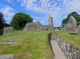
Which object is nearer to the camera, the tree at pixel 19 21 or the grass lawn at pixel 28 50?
the grass lawn at pixel 28 50

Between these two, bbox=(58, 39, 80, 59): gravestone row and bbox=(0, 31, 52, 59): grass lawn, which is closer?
bbox=(58, 39, 80, 59): gravestone row

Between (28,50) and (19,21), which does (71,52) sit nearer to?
(28,50)

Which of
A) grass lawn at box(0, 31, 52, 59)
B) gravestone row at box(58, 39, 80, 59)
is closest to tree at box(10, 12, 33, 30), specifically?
grass lawn at box(0, 31, 52, 59)

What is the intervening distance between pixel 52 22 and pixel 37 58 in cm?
4980

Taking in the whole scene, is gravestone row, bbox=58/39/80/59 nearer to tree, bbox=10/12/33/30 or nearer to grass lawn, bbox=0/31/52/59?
grass lawn, bbox=0/31/52/59

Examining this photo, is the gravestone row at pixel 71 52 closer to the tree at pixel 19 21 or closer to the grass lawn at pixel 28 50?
the grass lawn at pixel 28 50

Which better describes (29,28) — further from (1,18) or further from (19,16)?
(19,16)

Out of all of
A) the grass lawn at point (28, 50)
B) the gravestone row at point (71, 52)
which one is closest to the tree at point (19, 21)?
the grass lawn at point (28, 50)

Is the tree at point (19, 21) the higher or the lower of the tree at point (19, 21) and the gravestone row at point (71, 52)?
the higher

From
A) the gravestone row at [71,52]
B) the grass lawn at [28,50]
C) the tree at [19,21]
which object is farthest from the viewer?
the tree at [19,21]

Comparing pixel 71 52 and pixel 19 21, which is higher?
pixel 19 21

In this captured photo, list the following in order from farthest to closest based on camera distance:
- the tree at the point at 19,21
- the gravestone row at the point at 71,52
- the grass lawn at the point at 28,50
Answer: the tree at the point at 19,21, the grass lawn at the point at 28,50, the gravestone row at the point at 71,52

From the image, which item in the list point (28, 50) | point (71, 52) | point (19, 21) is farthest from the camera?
point (19, 21)

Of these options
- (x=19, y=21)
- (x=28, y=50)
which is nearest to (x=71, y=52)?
(x=28, y=50)
